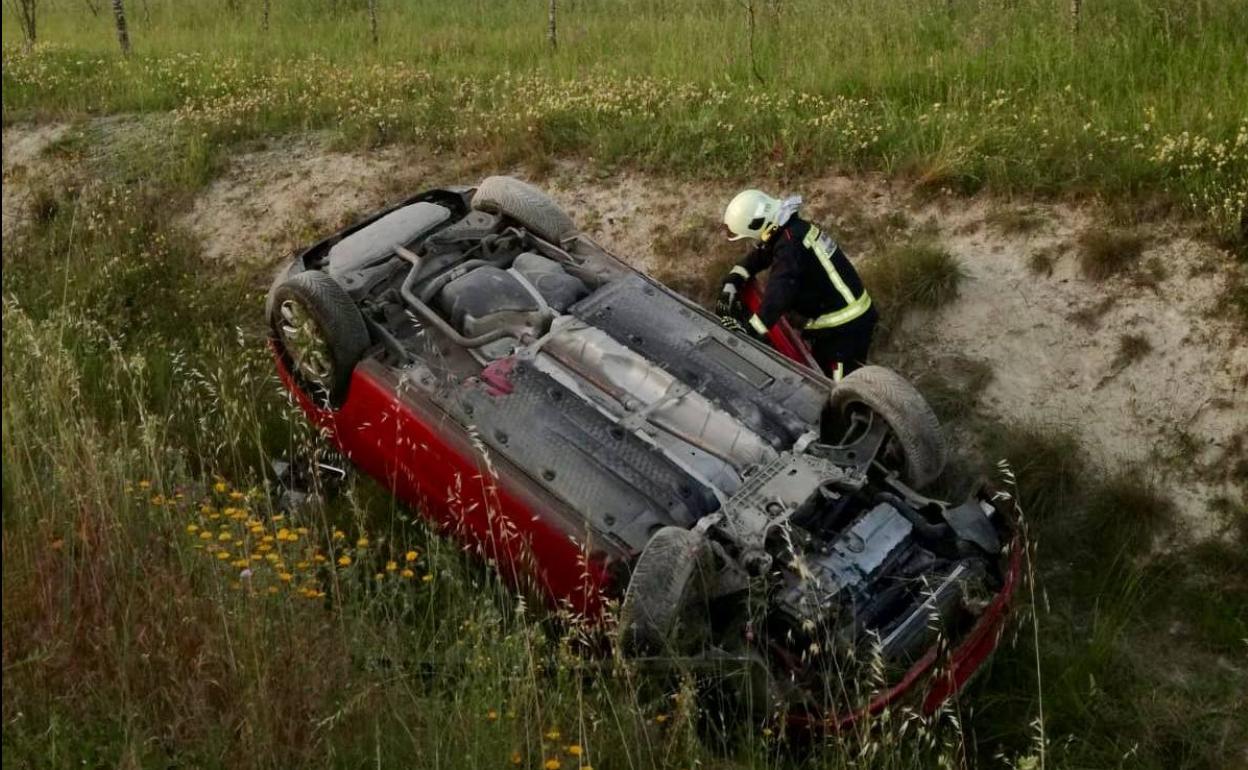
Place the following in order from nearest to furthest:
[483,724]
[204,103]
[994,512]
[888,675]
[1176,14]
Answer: [483,724]
[888,675]
[994,512]
[1176,14]
[204,103]

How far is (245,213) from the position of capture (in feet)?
33.7

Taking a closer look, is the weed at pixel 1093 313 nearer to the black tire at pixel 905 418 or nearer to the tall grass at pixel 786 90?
the tall grass at pixel 786 90

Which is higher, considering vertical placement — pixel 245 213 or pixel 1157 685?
pixel 245 213

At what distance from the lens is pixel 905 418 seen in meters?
6.07

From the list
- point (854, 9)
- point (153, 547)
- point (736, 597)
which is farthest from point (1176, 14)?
point (153, 547)

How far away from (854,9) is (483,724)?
9.32 m

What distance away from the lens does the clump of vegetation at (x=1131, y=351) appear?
766 centimetres

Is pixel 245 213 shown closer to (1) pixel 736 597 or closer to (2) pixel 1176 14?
(1) pixel 736 597

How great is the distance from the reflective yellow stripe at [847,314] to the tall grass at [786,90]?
1.85 metres

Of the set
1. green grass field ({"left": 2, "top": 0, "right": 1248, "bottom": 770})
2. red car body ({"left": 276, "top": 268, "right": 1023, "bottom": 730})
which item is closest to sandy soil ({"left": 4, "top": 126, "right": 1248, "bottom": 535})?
green grass field ({"left": 2, "top": 0, "right": 1248, "bottom": 770})

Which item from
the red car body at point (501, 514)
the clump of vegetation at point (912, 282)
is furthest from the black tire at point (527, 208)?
the clump of vegetation at point (912, 282)

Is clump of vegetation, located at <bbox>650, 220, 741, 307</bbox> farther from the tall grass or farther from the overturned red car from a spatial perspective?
the overturned red car

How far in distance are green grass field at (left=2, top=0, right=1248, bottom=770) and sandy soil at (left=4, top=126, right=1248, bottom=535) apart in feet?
0.68

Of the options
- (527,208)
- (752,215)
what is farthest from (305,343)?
(752,215)
